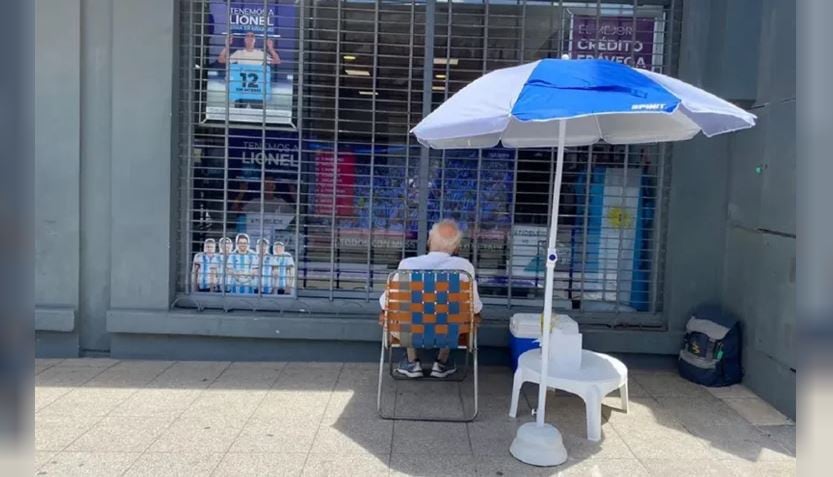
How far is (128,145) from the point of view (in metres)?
5.34

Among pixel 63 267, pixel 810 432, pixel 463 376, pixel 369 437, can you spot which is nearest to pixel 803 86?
pixel 810 432

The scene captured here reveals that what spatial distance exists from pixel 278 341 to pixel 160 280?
1.15 m

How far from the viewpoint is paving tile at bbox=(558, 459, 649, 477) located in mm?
3510

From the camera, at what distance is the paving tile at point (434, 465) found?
11.4 feet

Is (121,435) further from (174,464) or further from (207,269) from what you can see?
(207,269)

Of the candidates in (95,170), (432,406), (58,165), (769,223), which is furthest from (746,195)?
(58,165)

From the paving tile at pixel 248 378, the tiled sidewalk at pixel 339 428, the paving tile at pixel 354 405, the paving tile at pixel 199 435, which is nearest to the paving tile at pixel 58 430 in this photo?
the tiled sidewalk at pixel 339 428

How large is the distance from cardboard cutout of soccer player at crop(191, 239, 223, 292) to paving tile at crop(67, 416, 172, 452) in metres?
1.69

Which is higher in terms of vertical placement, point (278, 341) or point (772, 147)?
point (772, 147)

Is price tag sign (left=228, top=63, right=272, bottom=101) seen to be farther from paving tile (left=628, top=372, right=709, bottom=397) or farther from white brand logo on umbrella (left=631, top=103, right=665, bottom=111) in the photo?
paving tile (left=628, top=372, right=709, bottom=397)

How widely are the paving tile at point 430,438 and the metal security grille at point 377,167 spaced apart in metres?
1.67

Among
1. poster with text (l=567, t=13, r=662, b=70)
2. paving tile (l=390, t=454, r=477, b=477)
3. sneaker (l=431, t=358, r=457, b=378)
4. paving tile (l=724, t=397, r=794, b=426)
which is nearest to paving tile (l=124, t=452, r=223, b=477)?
paving tile (l=390, t=454, r=477, b=477)

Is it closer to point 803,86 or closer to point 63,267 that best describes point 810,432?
point 803,86

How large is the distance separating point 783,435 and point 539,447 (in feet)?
5.77
